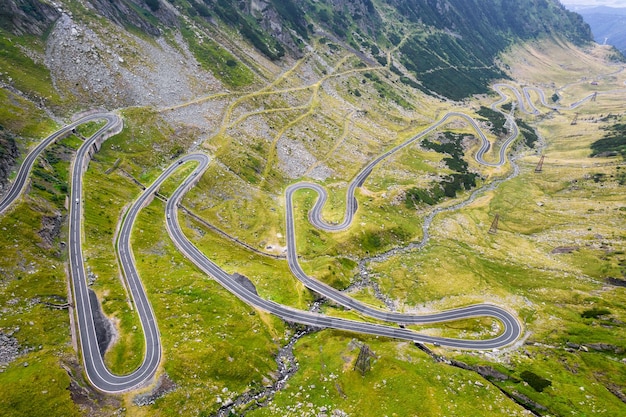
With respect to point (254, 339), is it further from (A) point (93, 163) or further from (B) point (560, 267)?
(B) point (560, 267)

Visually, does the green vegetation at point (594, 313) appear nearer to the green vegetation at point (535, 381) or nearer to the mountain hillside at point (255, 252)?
the mountain hillside at point (255, 252)

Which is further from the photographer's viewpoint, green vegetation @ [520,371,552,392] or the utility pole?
the utility pole

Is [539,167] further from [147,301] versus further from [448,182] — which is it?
[147,301]

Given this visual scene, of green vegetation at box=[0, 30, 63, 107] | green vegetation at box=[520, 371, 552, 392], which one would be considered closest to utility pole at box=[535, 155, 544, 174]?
green vegetation at box=[520, 371, 552, 392]

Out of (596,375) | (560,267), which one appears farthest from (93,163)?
(560,267)

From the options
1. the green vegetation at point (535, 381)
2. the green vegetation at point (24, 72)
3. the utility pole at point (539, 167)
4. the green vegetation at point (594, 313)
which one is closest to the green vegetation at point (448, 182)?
the utility pole at point (539, 167)

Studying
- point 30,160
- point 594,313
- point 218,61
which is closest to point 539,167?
point 594,313

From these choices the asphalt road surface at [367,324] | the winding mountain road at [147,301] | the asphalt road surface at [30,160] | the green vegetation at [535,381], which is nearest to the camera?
the winding mountain road at [147,301]

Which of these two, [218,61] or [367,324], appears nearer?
[367,324]

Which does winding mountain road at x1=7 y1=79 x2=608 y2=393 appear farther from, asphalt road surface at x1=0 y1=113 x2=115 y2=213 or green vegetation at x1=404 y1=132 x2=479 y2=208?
green vegetation at x1=404 y1=132 x2=479 y2=208

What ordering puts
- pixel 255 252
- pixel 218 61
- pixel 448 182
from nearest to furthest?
pixel 255 252 → pixel 448 182 → pixel 218 61

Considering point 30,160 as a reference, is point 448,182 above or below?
above
